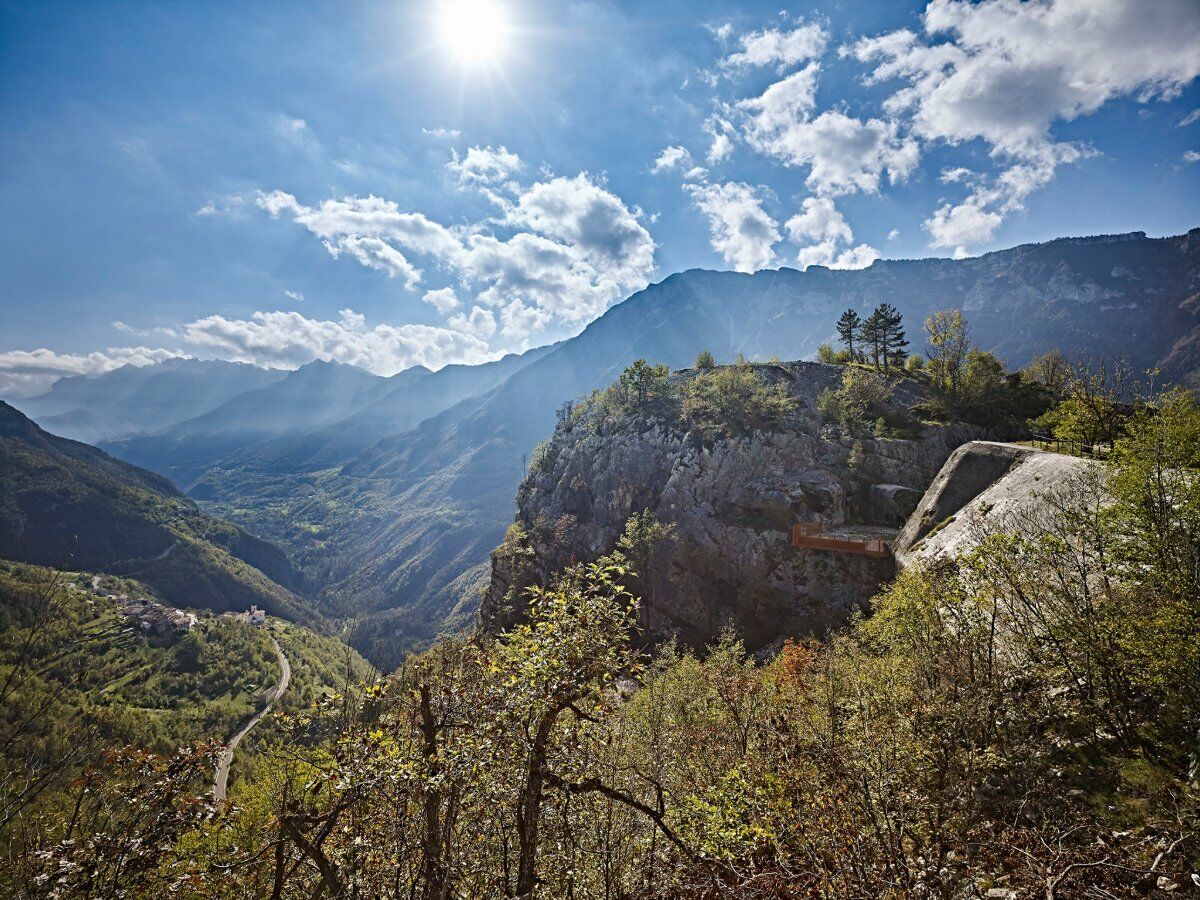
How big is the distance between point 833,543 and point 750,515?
10231 millimetres

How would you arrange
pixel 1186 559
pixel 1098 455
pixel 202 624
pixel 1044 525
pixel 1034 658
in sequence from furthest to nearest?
pixel 202 624 → pixel 1098 455 → pixel 1044 525 → pixel 1034 658 → pixel 1186 559

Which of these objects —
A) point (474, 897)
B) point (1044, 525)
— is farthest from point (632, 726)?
point (1044, 525)

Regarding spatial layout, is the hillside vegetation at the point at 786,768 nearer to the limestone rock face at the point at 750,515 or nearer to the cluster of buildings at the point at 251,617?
the limestone rock face at the point at 750,515

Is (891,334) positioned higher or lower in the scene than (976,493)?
higher

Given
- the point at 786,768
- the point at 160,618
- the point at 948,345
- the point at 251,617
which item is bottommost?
the point at 251,617

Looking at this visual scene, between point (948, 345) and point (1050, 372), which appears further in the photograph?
point (1050, 372)

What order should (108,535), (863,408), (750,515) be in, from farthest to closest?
(108,535) < (863,408) < (750,515)

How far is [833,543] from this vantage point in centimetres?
4394

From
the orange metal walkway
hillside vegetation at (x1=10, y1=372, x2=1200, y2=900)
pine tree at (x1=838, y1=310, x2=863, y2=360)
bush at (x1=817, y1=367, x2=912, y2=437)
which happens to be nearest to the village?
the orange metal walkway

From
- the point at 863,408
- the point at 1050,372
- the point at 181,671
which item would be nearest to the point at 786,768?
the point at 863,408

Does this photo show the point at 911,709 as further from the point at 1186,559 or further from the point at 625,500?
the point at 625,500

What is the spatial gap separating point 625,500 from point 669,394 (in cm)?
1961

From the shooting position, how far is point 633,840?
871 cm

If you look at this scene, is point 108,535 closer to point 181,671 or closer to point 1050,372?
point 181,671
